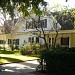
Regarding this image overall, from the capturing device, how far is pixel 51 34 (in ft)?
126

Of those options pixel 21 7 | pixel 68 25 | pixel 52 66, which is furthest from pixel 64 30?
pixel 21 7

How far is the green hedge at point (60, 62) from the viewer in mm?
12078

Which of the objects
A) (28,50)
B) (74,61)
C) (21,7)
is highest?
(21,7)

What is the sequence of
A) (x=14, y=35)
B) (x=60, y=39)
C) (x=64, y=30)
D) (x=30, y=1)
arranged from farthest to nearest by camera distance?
(x=14, y=35)
(x=60, y=39)
(x=64, y=30)
(x=30, y=1)

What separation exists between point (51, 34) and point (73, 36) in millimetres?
3876

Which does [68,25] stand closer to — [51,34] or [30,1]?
[51,34]

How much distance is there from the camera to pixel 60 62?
40.9ft

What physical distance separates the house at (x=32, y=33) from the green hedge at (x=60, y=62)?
62.6 ft

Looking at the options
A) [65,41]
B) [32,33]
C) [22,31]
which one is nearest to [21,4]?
[65,41]

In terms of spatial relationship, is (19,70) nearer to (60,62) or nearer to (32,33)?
(60,62)

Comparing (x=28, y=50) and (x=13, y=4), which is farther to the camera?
(x=28, y=50)

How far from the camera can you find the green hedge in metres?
12.1

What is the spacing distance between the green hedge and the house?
19.1 m

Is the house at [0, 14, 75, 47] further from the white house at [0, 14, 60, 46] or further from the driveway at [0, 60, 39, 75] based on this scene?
the driveway at [0, 60, 39, 75]
